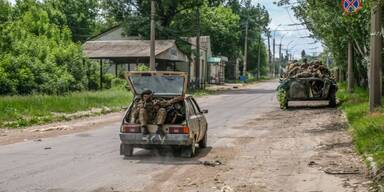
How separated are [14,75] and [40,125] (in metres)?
9.09

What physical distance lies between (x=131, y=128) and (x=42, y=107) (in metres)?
13.5

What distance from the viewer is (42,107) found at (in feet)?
86.8

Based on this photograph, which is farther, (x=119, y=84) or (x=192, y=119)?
(x=119, y=84)

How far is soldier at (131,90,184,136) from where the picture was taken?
1373 cm

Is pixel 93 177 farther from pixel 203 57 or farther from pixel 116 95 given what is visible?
pixel 203 57

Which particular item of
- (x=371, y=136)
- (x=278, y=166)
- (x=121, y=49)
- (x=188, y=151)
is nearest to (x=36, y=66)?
(x=121, y=49)

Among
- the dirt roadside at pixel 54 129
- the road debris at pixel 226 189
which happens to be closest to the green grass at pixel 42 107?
the dirt roadside at pixel 54 129

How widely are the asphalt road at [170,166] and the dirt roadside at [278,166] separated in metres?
0.02

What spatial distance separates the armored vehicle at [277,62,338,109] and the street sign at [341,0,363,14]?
8893 mm

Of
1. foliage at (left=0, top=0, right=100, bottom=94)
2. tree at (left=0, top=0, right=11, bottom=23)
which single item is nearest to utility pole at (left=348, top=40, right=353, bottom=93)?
foliage at (left=0, top=0, right=100, bottom=94)

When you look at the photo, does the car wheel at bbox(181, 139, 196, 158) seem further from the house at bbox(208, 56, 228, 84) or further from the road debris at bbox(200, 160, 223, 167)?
the house at bbox(208, 56, 228, 84)

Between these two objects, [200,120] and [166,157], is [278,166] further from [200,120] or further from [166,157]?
[200,120]

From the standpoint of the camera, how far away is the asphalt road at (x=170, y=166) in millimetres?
10336

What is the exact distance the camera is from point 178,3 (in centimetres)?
5844
